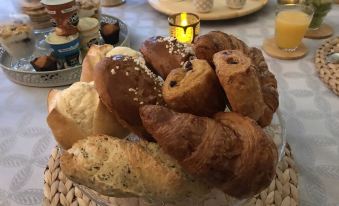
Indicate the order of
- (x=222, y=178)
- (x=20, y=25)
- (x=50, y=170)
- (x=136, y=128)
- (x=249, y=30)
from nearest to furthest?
(x=222, y=178), (x=136, y=128), (x=50, y=170), (x=20, y=25), (x=249, y=30)

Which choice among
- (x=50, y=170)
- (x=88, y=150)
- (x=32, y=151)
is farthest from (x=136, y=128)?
(x=32, y=151)

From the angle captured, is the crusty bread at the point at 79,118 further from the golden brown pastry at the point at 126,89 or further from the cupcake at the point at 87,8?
the cupcake at the point at 87,8

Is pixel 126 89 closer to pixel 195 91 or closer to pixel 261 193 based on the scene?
pixel 195 91

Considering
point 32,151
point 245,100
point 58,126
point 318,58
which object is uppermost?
point 245,100

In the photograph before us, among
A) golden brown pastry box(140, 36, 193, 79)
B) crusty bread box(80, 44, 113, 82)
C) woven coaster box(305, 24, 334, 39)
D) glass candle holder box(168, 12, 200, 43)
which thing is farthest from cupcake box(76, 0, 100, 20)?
woven coaster box(305, 24, 334, 39)

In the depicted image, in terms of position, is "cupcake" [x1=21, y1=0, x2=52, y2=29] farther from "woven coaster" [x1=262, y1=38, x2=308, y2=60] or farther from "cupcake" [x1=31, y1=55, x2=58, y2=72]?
"woven coaster" [x1=262, y1=38, x2=308, y2=60]

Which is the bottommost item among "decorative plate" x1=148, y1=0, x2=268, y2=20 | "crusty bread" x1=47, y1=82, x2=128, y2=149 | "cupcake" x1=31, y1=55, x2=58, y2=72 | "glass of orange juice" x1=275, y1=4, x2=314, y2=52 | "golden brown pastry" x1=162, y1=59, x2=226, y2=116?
"cupcake" x1=31, y1=55, x2=58, y2=72

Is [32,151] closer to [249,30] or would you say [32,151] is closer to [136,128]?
[136,128]
